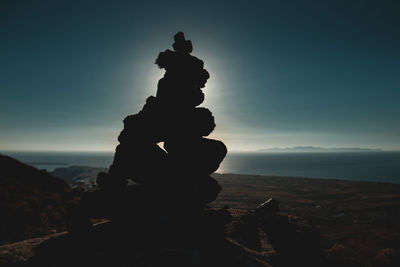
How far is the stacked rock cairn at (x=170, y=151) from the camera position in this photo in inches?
833

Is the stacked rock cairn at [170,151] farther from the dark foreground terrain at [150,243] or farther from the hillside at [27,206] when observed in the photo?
the hillside at [27,206]

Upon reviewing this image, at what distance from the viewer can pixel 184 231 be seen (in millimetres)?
19984

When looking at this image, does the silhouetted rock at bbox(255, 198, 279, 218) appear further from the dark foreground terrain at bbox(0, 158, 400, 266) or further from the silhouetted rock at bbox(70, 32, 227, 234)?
the silhouetted rock at bbox(70, 32, 227, 234)

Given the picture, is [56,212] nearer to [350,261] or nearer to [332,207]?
[350,261]

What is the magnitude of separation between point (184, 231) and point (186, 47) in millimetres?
18567

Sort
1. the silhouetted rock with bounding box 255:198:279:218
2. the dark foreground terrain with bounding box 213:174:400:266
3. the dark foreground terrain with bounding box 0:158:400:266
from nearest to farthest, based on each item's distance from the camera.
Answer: the dark foreground terrain with bounding box 0:158:400:266 < the silhouetted rock with bounding box 255:198:279:218 < the dark foreground terrain with bounding box 213:174:400:266

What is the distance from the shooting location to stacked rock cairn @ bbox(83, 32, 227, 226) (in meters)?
21.2

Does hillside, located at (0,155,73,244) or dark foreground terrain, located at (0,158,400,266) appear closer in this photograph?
dark foreground terrain, located at (0,158,400,266)

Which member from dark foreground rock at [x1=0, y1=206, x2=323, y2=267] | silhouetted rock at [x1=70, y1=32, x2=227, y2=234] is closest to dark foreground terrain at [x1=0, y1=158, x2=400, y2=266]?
dark foreground rock at [x1=0, y1=206, x2=323, y2=267]

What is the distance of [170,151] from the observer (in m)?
22.8

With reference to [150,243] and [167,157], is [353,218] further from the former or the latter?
[150,243]

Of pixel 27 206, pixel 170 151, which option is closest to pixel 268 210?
pixel 170 151

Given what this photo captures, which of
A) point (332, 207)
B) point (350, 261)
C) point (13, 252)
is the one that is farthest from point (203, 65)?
point (332, 207)

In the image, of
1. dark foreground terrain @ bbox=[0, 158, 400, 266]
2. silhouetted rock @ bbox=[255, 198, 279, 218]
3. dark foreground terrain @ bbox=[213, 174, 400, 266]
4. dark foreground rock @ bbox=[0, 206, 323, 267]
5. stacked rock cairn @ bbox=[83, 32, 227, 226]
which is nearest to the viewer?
dark foreground rock @ bbox=[0, 206, 323, 267]
